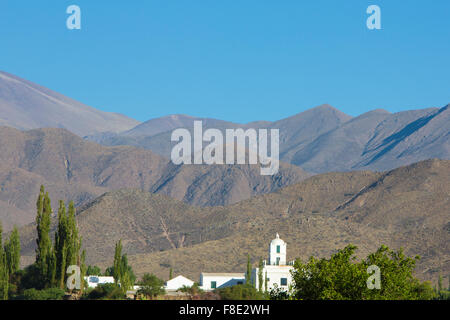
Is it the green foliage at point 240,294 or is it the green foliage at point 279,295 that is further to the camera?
the green foliage at point 240,294

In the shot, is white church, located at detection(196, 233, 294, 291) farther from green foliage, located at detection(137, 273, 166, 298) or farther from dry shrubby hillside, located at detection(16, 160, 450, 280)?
dry shrubby hillside, located at detection(16, 160, 450, 280)

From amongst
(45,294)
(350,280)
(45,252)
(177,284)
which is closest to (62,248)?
(45,252)

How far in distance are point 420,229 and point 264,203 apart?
167ft

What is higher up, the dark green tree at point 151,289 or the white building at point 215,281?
the white building at point 215,281

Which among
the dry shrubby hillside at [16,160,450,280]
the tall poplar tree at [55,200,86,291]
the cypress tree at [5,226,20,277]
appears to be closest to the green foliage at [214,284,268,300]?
the tall poplar tree at [55,200,86,291]

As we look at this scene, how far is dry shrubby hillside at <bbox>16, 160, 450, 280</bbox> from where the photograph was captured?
114 meters

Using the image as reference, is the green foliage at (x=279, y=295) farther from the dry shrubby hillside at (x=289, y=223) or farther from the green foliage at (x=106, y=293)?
the dry shrubby hillside at (x=289, y=223)

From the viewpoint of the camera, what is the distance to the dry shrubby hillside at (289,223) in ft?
374

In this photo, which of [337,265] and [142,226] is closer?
[337,265]

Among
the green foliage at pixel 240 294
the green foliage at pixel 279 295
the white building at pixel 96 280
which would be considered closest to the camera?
the green foliage at pixel 279 295

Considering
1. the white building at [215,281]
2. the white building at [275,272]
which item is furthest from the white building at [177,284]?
the white building at [275,272]
